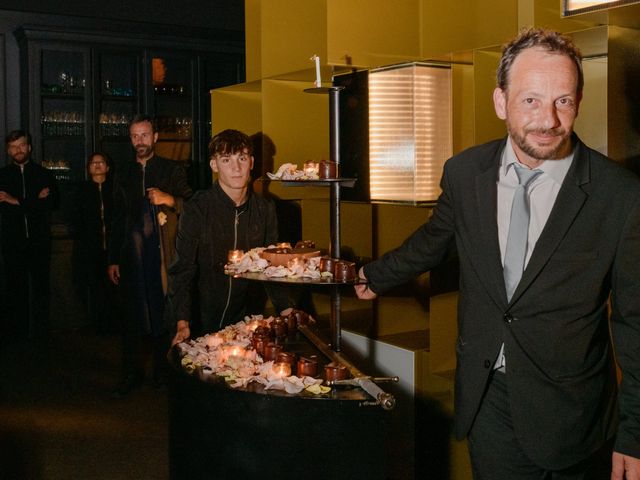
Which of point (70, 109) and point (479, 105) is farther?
point (70, 109)

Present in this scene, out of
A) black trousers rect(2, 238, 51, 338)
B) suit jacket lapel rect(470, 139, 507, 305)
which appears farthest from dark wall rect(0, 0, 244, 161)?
suit jacket lapel rect(470, 139, 507, 305)

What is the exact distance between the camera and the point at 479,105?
10.5 ft

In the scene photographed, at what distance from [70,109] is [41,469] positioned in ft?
15.8

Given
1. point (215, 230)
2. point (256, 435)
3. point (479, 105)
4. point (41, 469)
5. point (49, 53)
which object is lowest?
point (41, 469)

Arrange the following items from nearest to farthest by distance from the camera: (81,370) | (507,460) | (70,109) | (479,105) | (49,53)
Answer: (507,460) < (479,105) < (81,370) < (49,53) < (70,109)

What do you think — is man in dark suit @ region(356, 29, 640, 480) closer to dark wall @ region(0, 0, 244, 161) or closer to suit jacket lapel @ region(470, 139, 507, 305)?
suit jacket lapel @ region(470, 139, 507, 305)

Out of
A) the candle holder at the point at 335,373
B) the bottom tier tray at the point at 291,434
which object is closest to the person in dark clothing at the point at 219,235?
the bottom tier tray at the point at 291,434

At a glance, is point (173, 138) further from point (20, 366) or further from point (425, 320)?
point (425, 320)

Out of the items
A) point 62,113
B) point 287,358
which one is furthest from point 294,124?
point 62,113

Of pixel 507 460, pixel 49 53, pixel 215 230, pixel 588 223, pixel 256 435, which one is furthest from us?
pixel 49 53

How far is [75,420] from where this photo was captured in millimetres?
4840

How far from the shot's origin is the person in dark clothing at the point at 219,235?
3.47 meters

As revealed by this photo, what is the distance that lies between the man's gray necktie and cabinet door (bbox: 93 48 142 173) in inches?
244

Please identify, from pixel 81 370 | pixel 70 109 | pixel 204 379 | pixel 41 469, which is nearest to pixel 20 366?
pixel 81 370
